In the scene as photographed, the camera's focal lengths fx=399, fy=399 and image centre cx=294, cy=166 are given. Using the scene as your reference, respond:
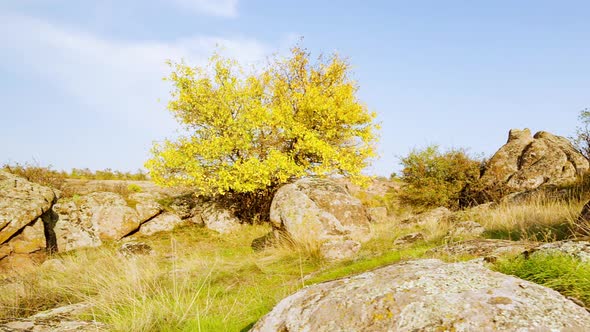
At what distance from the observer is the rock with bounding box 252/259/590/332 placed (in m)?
2.25

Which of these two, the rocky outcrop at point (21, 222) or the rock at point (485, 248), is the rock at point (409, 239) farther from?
the rocky outcrop at point (21, 222)

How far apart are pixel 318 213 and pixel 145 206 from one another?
8703 mm

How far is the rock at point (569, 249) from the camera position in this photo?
3568mm

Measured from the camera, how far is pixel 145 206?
18.0m

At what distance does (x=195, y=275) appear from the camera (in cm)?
927

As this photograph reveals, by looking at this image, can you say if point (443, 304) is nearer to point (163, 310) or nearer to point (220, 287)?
point (163, 310)

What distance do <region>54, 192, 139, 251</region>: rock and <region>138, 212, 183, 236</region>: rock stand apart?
426mm

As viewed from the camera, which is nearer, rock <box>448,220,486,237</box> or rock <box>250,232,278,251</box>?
rock <box>448,220,486,237</box>

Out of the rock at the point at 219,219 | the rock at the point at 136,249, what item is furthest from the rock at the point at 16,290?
the rock at the point at 219,219

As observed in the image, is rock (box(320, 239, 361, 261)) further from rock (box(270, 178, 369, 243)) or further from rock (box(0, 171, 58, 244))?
rock (box(0, 171, 58, 244))

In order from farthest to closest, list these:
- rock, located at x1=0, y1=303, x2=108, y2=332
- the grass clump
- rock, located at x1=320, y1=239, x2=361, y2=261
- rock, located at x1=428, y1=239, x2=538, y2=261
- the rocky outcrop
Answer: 1. the rocky outcrop
2. rock, located at x1=320, y1=239, x2=361, y2=261
3. rock, located at x1=428, y1=239, x2=538, y2=261
4. rock, located at x1=0, y1=303, x2=108, y2=332
5. the grass clump

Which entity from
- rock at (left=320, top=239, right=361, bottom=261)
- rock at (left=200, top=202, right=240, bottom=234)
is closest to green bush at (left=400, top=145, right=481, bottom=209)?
rock at (left=200, top=202, right=240, bottom=234)

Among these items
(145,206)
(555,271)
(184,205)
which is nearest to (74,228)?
(145,206)

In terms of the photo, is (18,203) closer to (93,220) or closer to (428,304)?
(93,220)
